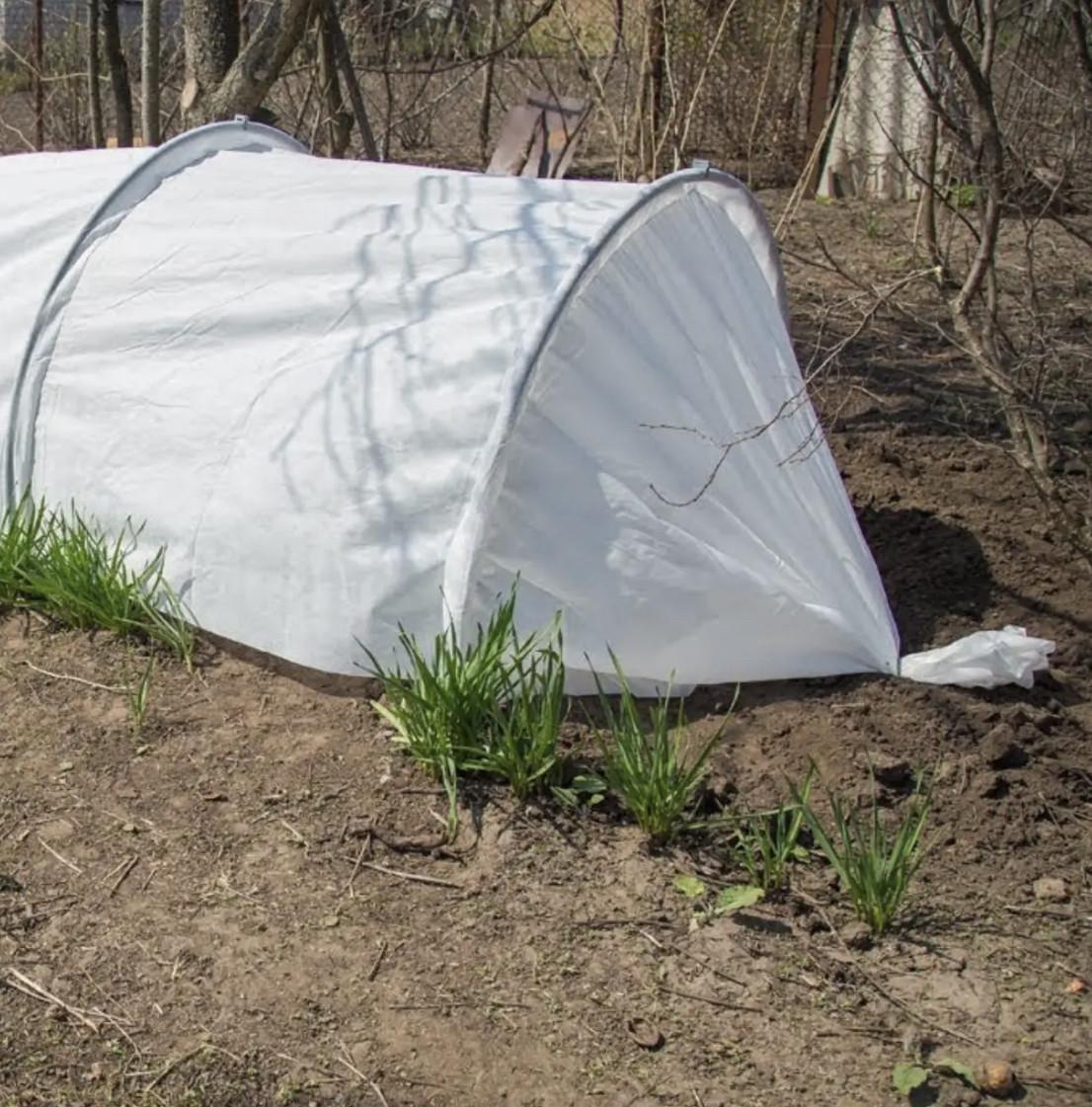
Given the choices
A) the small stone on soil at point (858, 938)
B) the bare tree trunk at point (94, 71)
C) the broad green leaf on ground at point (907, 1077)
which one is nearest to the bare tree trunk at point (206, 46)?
the bare tree trunk at point (94, 71)

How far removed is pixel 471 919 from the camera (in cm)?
312

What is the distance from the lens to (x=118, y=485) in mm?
4152

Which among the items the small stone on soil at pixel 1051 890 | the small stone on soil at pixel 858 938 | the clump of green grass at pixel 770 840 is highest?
the clump of green grass at pixel 770 840

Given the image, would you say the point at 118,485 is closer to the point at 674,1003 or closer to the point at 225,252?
the point at 225,252

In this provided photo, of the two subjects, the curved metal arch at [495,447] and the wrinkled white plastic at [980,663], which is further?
the wrinkled white plastic at [980,663]

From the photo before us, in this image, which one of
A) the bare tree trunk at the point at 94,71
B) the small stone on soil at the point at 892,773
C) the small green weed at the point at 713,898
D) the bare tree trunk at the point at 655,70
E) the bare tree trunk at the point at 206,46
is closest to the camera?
the small green weed at the point at 713,898

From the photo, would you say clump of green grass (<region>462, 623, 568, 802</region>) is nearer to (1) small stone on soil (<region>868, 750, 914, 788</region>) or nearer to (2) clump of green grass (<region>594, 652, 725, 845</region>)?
(2) clump of green grass (<region>594, 652, 725, 845</region>)

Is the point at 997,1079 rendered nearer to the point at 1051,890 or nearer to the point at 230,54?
the point at 1051,890

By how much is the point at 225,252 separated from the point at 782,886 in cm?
223

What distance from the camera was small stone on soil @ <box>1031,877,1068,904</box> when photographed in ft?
10.5

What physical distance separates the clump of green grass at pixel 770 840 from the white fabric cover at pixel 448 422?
19.7 inches

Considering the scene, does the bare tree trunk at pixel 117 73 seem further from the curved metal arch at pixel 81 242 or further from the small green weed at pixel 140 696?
the small green weed at pixel 140 696

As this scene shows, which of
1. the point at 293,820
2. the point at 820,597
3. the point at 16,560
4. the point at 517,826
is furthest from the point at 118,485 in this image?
the point at 820,597

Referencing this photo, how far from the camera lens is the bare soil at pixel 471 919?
2.75 meters
